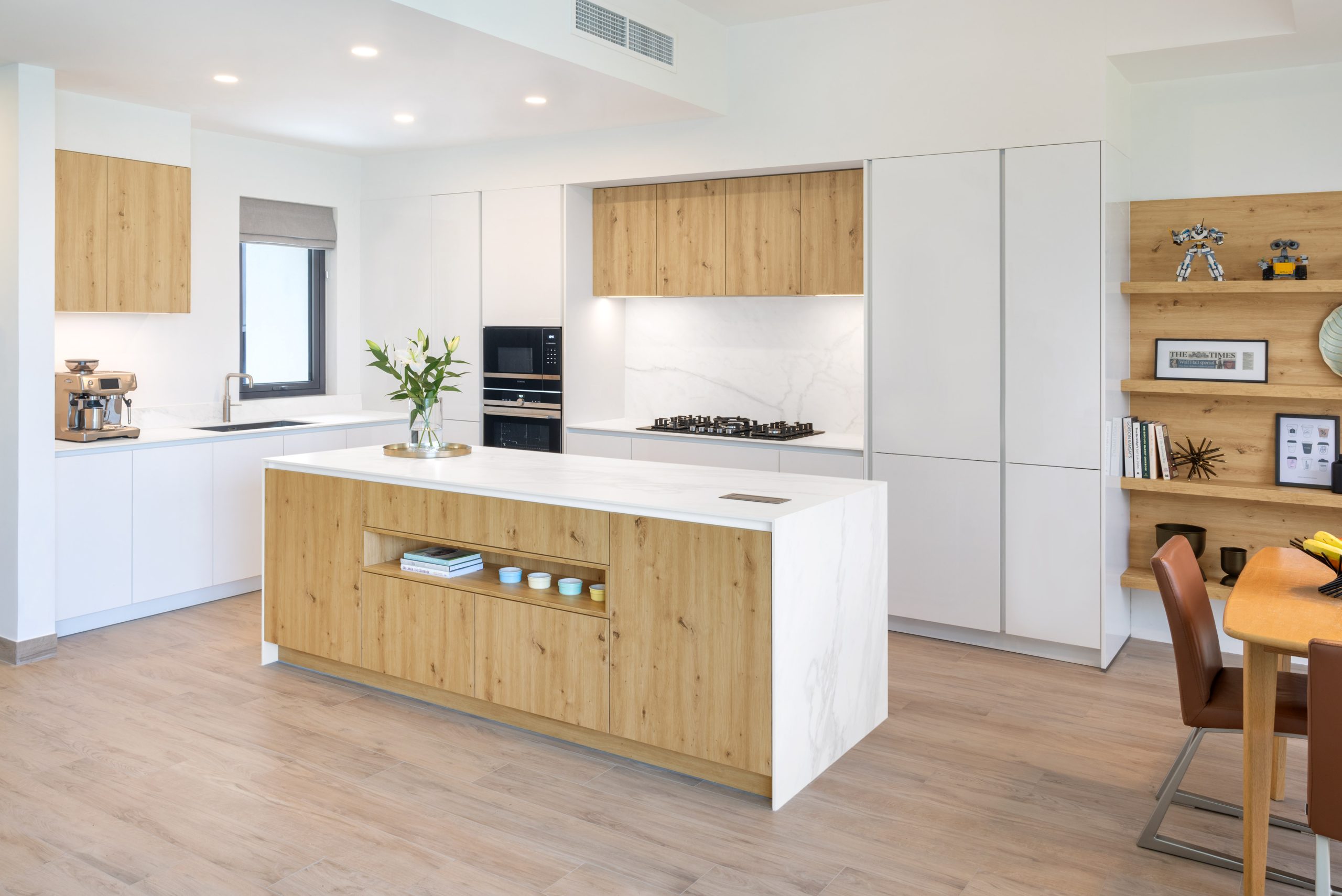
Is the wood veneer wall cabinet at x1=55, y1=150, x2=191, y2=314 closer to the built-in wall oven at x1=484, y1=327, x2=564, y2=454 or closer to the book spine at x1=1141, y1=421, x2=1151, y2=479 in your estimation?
the built-in wall oven at x1=484, y1=327, x2=564, y2=454

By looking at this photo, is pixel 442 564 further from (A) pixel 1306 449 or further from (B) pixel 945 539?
(A) pixel 1306 449

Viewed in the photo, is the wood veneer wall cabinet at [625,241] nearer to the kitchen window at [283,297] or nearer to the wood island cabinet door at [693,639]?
the kitchen window at [283,297]

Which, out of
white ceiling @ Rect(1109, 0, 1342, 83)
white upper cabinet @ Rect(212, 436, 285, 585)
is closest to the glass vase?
white upper cabinet @ Rect(212, 436, 285, 585)

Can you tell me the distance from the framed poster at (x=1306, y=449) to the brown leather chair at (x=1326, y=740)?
2.69 meters

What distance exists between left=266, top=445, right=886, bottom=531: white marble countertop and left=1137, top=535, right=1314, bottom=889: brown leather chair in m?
1.01

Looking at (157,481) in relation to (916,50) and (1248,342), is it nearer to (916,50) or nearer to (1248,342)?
(916,50)

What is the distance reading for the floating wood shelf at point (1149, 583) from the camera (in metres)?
4.30

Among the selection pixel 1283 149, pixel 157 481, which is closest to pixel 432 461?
pixel 157 481

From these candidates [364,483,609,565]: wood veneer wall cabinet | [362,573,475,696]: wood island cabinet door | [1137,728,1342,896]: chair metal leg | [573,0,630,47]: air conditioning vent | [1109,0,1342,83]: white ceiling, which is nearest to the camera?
[1137,728,1342,896]: chair metal leg

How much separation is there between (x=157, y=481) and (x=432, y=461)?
1778 mm

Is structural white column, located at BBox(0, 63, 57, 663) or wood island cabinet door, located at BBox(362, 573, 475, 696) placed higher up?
structural white column, located at BBox(0, 63, 57, 663)

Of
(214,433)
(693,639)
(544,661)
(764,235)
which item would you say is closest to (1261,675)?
(693,639)

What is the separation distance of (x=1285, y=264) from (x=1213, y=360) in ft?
1.65

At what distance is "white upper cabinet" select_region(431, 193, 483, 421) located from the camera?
627 centimetres
